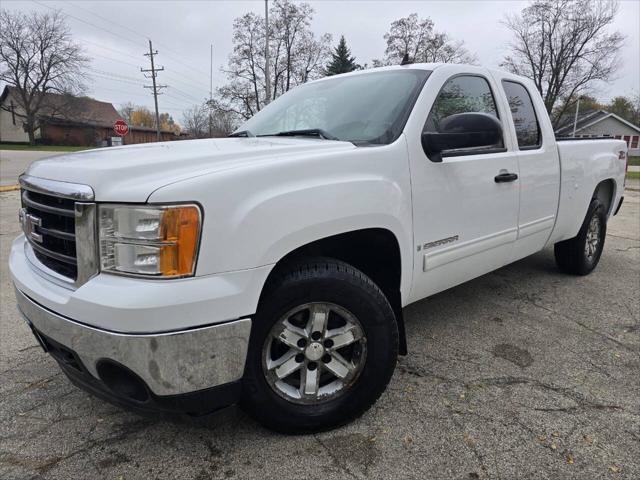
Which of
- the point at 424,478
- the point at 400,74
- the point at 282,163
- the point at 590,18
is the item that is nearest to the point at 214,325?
the point at 282,163

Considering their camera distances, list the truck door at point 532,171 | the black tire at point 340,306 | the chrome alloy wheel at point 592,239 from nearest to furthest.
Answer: the black tire at point 340,306 < the truck door at point 532,171 < the chrome alloy wheel at point 592,239

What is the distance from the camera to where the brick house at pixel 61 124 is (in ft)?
200

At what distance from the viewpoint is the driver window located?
285 centimetres

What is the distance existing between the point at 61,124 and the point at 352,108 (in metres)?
72.0

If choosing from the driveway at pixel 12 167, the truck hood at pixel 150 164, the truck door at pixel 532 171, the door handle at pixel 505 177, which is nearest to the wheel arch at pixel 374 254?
the truck hood at pixel 150 164

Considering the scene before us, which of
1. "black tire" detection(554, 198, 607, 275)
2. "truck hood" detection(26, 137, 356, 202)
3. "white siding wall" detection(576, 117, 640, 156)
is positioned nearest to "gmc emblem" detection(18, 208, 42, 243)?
"truck hood" detection(26, 137, 356, 202)

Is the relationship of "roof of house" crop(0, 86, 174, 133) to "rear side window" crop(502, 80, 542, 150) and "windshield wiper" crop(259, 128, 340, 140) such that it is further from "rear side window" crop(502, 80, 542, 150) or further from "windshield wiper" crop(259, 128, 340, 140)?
"rear side window" crop(502, 80, 542, 150)

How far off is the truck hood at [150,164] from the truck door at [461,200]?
1.94 ft

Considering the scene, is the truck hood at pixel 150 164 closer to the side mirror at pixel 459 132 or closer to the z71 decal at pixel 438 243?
the side mirror at pixel 459 132

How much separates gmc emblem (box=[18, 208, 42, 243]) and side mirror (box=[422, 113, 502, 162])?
1962mm

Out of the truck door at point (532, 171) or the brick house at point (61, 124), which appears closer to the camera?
the truck door at point (532, 171)

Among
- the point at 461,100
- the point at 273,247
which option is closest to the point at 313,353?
the point at 273,247

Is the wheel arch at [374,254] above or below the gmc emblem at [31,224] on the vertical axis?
below

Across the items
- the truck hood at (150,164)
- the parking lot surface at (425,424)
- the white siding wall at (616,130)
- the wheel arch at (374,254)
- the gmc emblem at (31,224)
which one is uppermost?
the white siding wall at (616,130)
